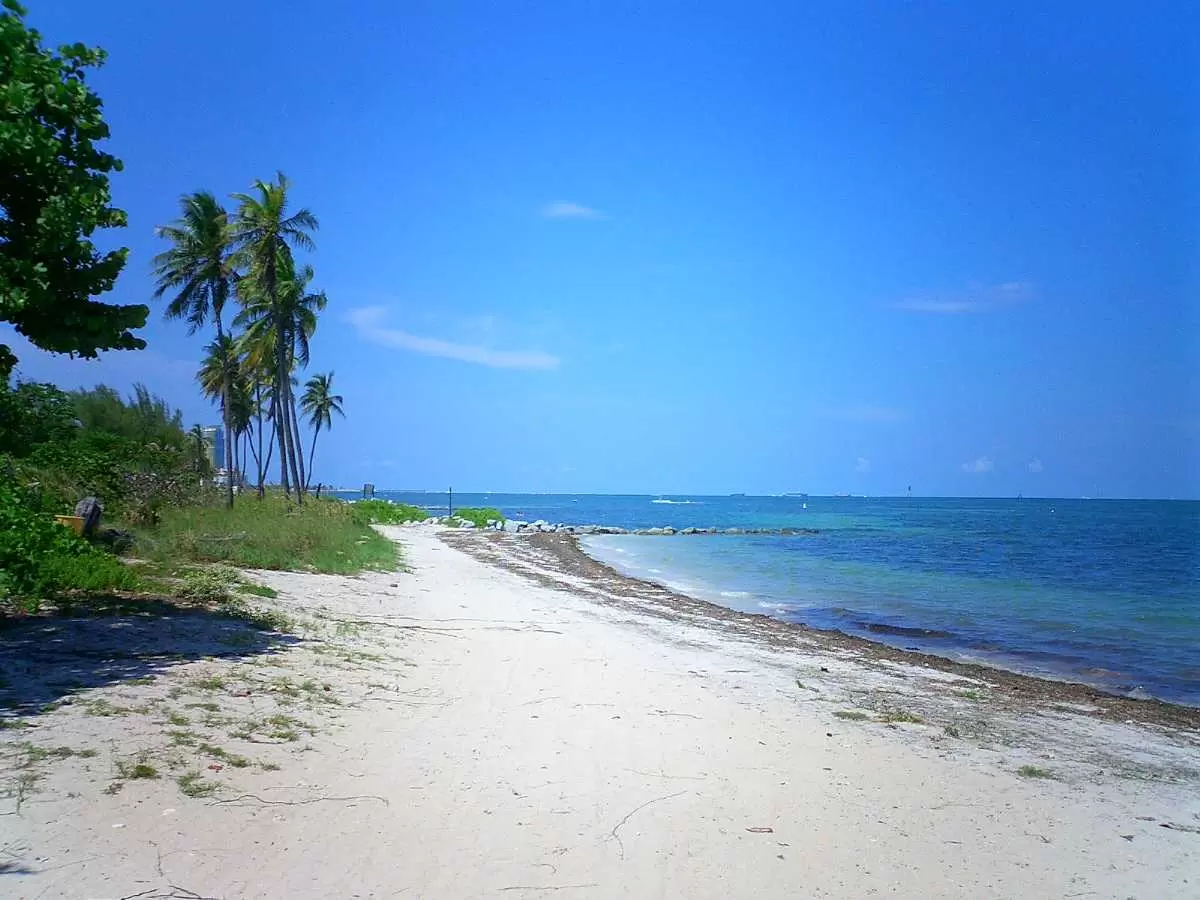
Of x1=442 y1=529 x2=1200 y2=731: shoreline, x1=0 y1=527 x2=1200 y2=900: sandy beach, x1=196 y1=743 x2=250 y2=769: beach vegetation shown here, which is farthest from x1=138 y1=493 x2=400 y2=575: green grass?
x1=196 y1=743 x2=250 y2=769: beach vegetation

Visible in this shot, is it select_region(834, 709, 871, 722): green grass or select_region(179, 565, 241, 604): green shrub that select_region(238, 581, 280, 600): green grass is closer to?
select_region(179, 565, 241, 604): green shrub

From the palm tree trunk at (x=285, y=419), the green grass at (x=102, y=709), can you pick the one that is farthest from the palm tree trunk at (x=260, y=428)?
the green grass at (x=102, y=709)

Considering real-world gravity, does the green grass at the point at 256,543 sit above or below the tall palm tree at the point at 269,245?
below

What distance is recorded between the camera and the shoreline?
34.7 feet

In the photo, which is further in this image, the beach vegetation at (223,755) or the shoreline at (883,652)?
the shoreline at (883,652)

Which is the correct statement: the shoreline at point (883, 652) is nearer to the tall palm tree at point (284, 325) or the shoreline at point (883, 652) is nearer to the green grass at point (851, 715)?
the green grass at point (851, 715)

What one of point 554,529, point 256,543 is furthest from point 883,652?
point 554,529

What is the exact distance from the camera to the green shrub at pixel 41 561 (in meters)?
7.81

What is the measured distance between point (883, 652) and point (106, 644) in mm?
11572

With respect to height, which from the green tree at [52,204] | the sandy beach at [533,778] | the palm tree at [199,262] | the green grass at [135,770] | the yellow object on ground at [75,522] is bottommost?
the sandy beach at [533,778]

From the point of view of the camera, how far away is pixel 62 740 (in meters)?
5.42

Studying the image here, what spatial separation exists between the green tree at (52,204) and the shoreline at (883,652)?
35.2ft

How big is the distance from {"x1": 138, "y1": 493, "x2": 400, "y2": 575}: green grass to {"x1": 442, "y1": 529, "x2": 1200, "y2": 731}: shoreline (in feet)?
18.4

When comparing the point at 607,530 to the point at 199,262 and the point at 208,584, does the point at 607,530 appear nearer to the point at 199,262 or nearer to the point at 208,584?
the point at 199,262
